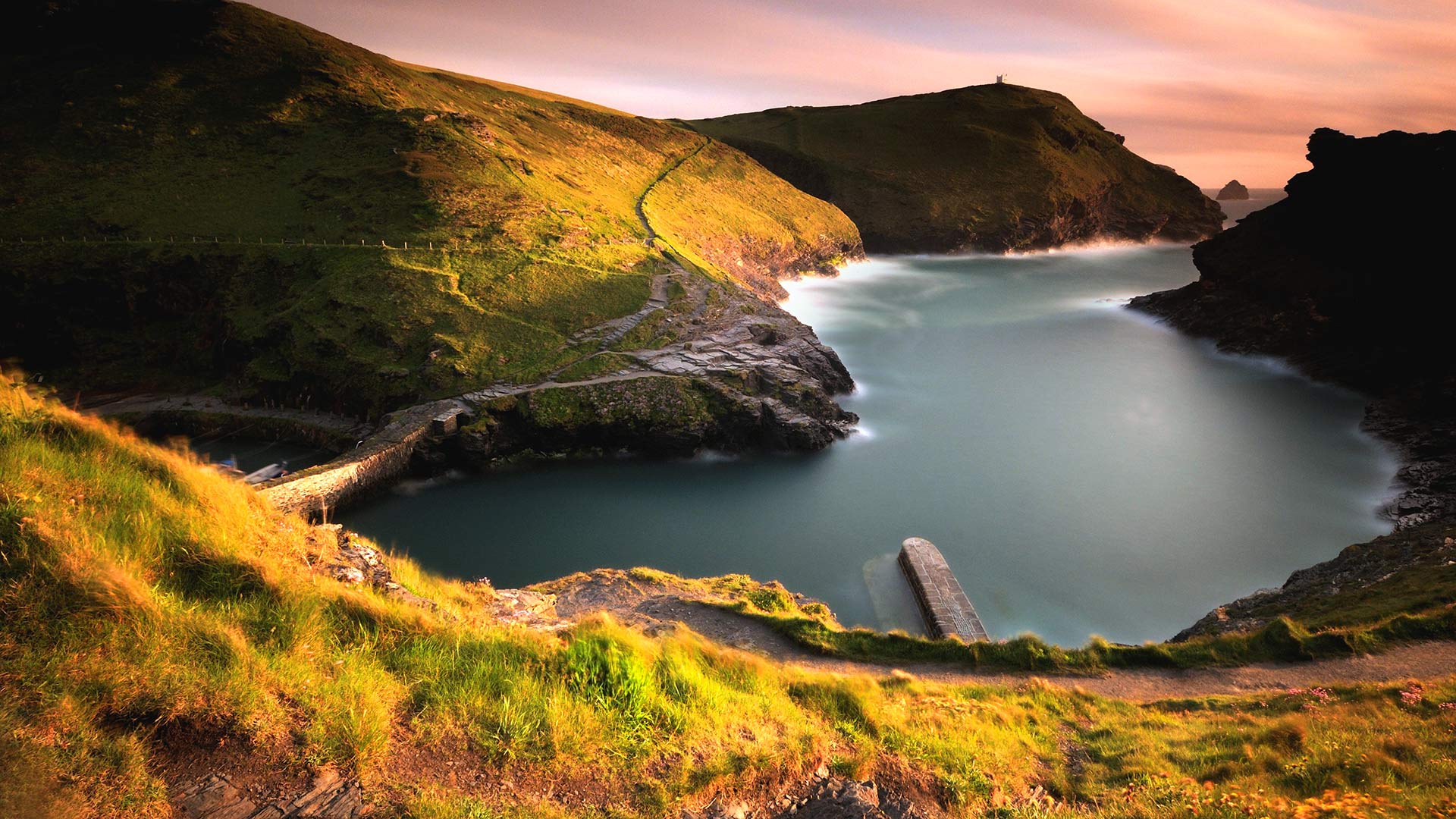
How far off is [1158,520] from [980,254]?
338 ft

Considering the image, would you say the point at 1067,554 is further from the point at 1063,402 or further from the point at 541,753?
the point at 541,753

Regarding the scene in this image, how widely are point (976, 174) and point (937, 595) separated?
441ft

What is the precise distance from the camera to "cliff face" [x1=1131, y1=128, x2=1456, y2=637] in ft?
125

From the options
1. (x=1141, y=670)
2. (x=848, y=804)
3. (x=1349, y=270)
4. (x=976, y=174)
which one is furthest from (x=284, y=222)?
(x=976, y=174)

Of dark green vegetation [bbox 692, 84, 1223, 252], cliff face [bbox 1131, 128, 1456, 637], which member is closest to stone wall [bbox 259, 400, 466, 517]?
cliff face [bbox 1131, 128, 1456, 637]

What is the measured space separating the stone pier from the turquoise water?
1.20 m

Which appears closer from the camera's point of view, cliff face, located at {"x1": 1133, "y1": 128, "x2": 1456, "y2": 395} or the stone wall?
the stone wall

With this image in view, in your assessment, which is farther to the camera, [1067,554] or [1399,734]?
[1067,554]

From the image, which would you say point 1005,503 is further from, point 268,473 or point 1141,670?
point 268,473

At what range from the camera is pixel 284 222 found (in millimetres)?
49344

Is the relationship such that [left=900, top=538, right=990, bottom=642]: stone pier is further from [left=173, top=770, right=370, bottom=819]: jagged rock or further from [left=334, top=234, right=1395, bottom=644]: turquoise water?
[left=173, top=770, right=370, bottom=819]: jagged rock

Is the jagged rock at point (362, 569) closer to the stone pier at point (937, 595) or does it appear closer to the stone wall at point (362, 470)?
the stone pier at point (937, 595)

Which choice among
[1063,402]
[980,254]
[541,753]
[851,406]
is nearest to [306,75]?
[851,406]

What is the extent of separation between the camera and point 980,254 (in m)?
123
